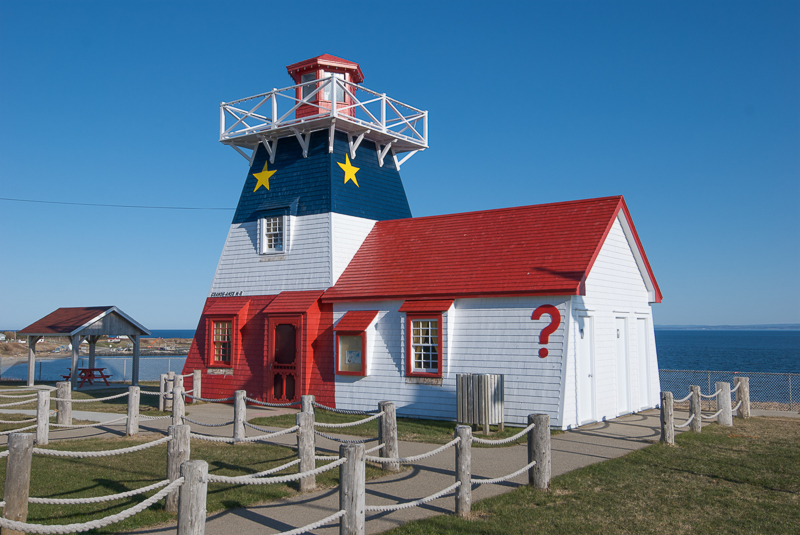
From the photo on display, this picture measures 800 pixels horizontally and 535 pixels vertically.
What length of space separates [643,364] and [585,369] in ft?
13.7

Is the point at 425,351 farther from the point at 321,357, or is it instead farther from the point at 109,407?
the point at 109,407

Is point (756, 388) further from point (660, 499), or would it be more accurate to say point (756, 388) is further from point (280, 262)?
point (660, 499)

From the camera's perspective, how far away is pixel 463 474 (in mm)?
7914

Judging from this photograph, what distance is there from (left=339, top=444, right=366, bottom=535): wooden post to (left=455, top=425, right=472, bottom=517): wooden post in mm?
1608

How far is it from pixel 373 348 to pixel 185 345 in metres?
115

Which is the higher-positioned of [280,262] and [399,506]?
[280,262]

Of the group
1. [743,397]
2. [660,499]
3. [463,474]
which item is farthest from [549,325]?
[463,474]

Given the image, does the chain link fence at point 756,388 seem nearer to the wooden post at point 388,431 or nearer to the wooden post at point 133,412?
the wooden post at point 388,431

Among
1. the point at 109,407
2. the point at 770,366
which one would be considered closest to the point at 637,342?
the point at 109,407

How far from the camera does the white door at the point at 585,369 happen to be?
14.7 meters

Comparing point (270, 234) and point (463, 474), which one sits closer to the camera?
point (463, 474)

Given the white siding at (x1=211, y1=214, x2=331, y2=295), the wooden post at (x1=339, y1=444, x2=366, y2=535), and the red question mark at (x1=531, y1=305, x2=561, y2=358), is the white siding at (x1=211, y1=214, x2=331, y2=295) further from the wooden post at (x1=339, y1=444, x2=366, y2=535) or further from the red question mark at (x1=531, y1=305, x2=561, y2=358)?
the wooden post at (x1=339, y1=444, x2=366, y2=535)

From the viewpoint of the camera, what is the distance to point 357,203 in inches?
795

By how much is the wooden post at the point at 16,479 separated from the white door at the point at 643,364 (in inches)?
619
